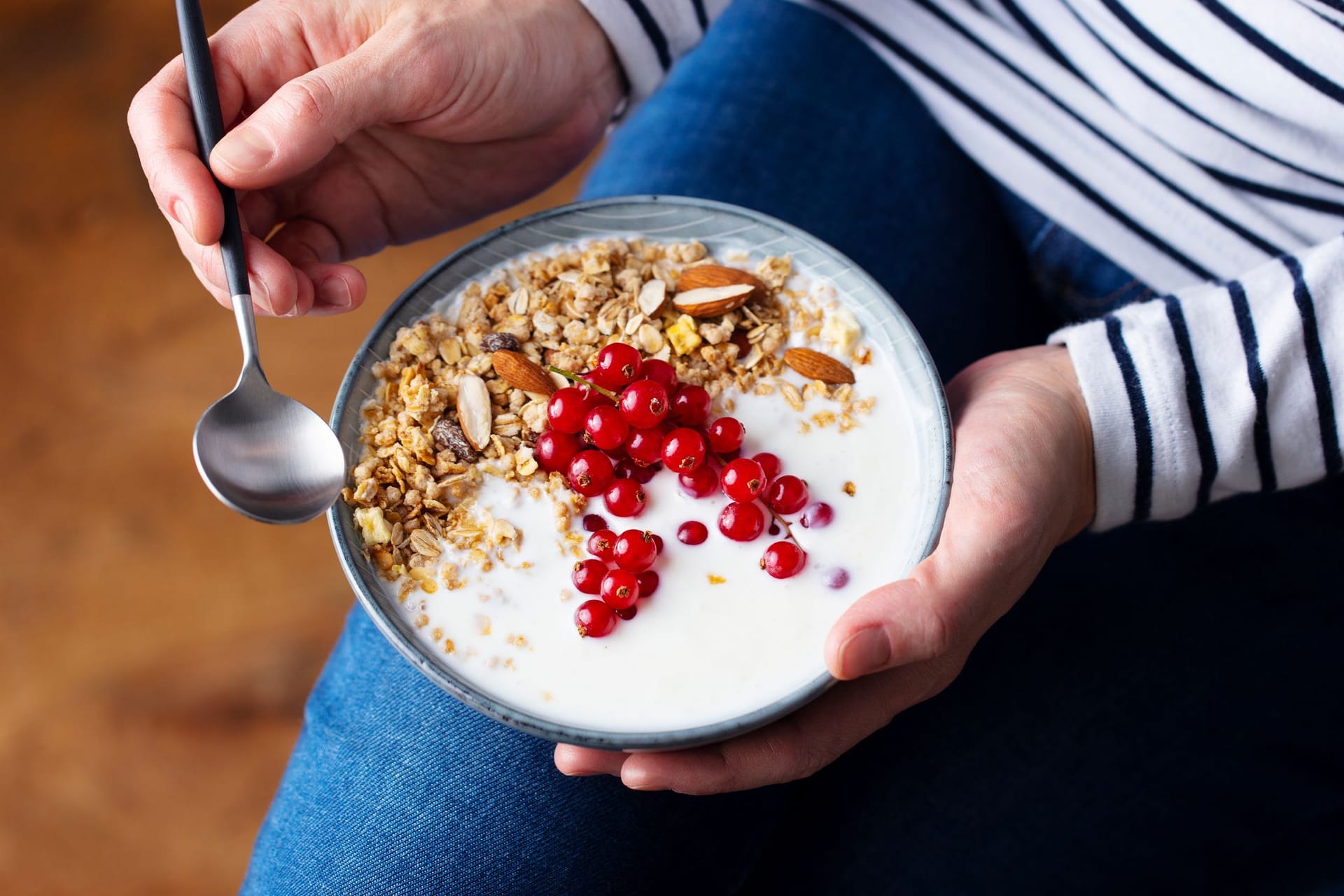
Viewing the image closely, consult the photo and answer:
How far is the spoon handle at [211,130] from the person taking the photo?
0.70 m

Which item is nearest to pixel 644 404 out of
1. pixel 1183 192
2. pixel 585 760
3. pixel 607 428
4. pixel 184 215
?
pixel 607 428

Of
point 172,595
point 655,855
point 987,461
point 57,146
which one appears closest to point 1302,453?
point 987,461

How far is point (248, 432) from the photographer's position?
694 millimetres

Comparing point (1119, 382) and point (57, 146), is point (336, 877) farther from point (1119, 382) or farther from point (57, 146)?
point (57, 146)

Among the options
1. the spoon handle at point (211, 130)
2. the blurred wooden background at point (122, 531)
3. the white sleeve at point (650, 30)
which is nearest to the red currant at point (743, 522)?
the spoon handle at point (211, 130)

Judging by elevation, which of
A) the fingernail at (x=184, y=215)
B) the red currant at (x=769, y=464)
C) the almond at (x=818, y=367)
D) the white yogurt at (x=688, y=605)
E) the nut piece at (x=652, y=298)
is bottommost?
the white yogurt at (x=688, y=605)

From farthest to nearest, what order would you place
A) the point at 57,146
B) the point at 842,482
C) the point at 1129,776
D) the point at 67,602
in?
1. the point at 57,146
2. the point at 67,602
3. the point at 1129,776
4. the point at 842,482

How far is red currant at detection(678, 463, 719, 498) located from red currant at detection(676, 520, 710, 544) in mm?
22

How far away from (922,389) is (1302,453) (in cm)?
31

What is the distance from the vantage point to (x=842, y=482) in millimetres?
663

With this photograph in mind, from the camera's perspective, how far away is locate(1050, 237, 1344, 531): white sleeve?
2.35ft

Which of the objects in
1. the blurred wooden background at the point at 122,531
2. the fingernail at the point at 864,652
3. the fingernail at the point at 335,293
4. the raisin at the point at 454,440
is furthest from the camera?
the blurred wooden background at the point at 122,531

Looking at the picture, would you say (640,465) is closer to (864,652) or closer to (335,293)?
(864,652)

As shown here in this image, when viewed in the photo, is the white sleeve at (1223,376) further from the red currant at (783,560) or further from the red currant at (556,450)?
the red currant at (556,450)
